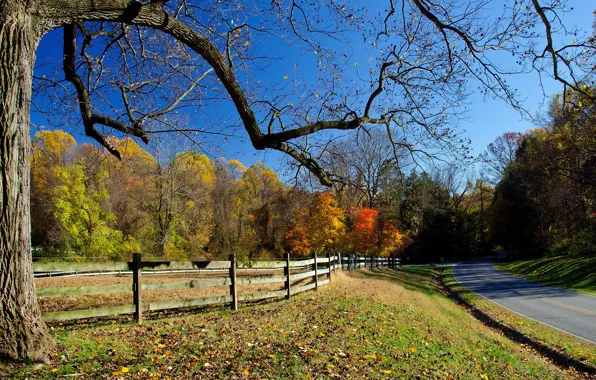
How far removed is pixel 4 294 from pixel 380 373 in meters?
4.73

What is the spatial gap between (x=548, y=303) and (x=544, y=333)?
687 cm

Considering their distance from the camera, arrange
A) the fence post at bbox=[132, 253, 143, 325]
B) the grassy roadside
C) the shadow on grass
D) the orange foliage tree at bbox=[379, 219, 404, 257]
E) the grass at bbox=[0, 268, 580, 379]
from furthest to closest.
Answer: the orange foliage tree at bbox=[379, 219, 404, 257], the shadow on grass, the grassy roadside, the fence post at bbox=[132, 253, 143, 325], the grass at bbox=[0, 268, 580, 379]

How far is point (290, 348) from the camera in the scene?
20.5 feet

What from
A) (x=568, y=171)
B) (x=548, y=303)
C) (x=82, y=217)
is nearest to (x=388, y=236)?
(x=568, y=171)

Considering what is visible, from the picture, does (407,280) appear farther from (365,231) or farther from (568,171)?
(568,171)

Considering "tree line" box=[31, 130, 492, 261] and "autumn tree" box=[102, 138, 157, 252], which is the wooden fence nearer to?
"tree line" box=[31, 130, 492, 261]

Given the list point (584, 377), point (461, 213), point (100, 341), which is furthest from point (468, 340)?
point (461, 213)

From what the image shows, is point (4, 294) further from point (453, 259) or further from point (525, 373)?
point (453, 259)

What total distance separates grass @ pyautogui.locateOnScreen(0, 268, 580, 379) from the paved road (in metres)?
4.03

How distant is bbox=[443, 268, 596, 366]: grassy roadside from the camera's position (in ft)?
33.7

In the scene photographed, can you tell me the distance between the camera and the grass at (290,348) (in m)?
4.98

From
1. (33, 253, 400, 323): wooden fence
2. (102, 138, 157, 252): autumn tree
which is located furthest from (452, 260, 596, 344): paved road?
(102, 138, 157, 252): autumn tree

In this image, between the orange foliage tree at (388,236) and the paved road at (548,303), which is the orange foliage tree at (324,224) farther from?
the paved road at (548,303)

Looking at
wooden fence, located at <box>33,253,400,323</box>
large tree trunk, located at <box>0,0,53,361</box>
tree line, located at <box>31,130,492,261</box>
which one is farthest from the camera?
tree line, located at <box>31,130,492,261</box>
